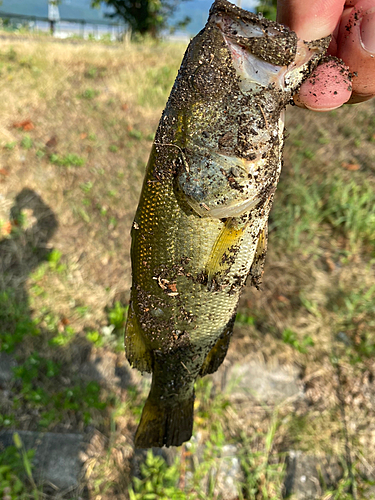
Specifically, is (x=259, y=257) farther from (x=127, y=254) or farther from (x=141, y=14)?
(x=141, y=14)

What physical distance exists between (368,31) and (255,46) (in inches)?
28.2

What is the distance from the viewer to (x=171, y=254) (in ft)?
5.00

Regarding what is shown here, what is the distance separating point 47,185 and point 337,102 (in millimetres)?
4251

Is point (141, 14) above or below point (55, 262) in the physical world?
above

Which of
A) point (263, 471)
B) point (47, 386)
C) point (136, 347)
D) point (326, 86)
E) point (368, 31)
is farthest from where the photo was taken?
point (47, 386)

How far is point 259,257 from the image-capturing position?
5.67ft

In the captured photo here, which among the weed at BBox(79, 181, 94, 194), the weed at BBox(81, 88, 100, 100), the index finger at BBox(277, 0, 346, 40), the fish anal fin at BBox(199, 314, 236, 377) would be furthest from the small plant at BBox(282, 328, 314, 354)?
the weed at BBox(81, 88, 100, 100)

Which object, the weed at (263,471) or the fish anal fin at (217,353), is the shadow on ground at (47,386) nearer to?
the weed at (263,471)

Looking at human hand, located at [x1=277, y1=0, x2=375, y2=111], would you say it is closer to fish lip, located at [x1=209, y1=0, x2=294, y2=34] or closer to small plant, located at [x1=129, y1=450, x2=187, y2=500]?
fish lip, located at [x1=209, y1=0, x2=294, y2=34]

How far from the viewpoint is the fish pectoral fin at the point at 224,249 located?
1.51 metres

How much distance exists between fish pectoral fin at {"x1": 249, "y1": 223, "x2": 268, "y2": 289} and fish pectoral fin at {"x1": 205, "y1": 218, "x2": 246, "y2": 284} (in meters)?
0.20

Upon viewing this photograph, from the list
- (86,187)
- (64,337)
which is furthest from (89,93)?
(64,337)

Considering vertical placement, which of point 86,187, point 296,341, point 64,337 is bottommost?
point 64,337

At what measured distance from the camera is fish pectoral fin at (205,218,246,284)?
151 centimetres
